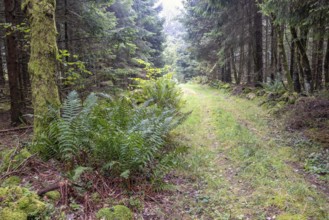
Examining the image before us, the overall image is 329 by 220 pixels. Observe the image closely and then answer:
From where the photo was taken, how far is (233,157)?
4.76m

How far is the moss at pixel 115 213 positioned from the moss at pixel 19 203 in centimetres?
58

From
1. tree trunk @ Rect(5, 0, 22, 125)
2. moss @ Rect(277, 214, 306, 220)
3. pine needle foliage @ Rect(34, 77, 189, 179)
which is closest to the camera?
moss @ Rect(277, 214, 306, 220)

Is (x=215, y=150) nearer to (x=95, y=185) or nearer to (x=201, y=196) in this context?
(x=201, y=196)

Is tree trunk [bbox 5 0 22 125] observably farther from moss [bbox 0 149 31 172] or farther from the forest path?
the forest path

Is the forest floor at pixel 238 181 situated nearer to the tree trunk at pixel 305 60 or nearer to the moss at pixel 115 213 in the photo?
the moss at pixel 115 213

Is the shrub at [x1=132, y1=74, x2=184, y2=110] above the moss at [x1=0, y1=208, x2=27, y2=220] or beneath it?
above

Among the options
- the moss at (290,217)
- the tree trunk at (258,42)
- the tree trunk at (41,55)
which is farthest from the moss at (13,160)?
the tree trunk at (258,42)

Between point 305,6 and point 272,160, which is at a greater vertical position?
point 305,6

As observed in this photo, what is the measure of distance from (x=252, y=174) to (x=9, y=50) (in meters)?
7.21

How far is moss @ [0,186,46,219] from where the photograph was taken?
2.14m

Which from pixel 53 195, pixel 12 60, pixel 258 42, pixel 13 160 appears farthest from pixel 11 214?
pixel 258 42

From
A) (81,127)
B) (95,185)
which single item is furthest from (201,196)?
(81,127)

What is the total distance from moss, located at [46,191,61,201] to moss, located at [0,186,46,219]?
0.59ft

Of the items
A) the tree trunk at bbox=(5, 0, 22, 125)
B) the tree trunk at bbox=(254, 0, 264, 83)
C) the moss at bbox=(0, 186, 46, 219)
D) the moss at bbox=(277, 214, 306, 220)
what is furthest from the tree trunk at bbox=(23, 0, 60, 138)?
the tree trunk at bbox=(254, 0, 264, 83)
